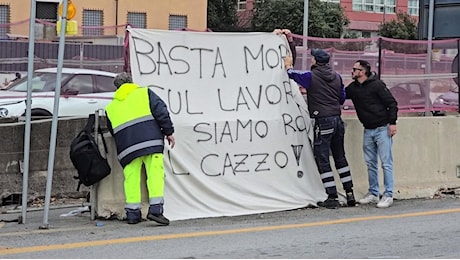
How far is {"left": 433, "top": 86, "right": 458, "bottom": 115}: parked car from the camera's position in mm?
11062

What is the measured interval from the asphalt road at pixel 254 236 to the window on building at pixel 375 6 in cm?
5818

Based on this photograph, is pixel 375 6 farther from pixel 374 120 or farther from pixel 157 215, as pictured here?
pixel 157 215

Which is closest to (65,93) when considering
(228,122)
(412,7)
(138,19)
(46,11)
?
(228,122)

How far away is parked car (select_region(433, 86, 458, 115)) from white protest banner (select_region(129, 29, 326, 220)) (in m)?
2.91

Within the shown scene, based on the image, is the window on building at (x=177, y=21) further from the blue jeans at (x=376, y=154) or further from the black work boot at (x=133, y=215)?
the black work boot at (x=133, y=215)

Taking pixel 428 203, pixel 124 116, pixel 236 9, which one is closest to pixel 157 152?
pixel 124 116

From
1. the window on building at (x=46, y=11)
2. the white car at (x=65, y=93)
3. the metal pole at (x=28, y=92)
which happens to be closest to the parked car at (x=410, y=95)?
the metal pole at (x=28, y=92)

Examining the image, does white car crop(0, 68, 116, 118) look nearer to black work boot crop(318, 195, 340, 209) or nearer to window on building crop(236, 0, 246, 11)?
black work boot crop(318, 195, 340, 209)

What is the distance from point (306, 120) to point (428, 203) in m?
1.90

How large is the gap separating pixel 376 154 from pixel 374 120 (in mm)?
468

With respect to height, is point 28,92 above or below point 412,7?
below

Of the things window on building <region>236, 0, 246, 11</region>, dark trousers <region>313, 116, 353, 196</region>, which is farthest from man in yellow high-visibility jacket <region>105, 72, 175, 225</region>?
window on building <region>236, 0, 246, 11</region>

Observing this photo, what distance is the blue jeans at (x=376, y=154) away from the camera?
915 cm

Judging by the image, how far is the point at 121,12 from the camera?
43.6m
